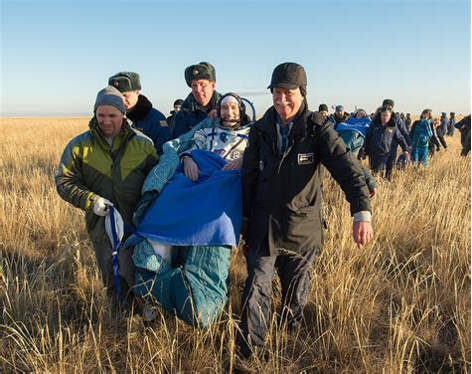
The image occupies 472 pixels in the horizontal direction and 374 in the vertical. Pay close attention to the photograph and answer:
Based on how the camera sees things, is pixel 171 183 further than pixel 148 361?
Yes

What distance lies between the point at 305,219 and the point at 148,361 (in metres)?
1.38

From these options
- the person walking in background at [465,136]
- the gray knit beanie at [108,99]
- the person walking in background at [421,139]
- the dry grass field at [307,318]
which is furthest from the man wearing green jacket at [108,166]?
the person walking in background at [421,139]

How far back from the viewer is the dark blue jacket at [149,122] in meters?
3.39

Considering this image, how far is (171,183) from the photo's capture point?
2537mm

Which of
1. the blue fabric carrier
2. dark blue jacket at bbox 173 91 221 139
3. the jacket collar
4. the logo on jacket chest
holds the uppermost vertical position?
dark blue jacket at bbox 173 91 221 139

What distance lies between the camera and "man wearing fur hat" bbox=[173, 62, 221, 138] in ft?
10.6

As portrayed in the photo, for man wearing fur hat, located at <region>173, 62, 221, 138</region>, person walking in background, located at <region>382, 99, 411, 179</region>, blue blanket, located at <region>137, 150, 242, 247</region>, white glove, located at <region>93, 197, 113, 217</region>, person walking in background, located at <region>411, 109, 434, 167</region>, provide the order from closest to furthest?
blue blanket, located at <region>137, 150, 242, 247</region> → white glove, located at <region>93, 197, 113, 217</region> → man wearing fur hat, located at <region>173, 62, 221, 138</region> → person walking in background, located at <region>382, 99, 411, 179</region> → person walking in background, located at <region>411, 109, 434, 167</region>

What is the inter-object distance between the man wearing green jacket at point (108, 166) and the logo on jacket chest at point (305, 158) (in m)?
1.19

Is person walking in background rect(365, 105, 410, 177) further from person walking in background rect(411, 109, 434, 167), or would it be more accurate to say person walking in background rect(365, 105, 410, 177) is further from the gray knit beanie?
the gray knit beanie

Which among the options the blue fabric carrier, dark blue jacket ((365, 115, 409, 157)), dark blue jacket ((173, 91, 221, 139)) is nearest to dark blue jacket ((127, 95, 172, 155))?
dark blue jacket ((173, 91, 221, 139))

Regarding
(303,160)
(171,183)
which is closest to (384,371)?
(303,160)

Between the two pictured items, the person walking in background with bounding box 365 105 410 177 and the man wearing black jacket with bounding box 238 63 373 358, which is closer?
the man wearing black jacket with bounding box 238 63 373 358

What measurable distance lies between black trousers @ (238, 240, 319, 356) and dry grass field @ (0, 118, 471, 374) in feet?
0.37

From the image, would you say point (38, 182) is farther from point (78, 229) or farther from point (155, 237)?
point (155, 237)
